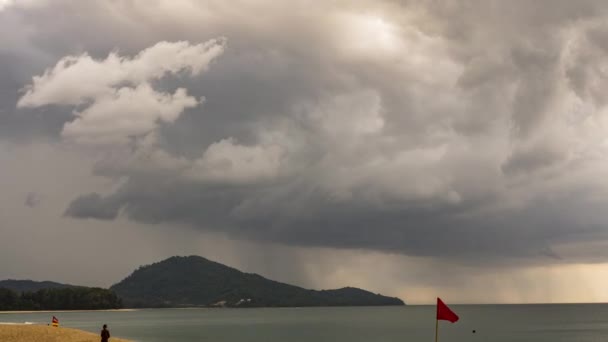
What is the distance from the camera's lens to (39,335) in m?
75.7

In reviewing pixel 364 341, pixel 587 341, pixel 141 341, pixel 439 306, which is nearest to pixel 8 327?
pixel 141 341

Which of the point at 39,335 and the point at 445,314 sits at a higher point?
the point at 445,314

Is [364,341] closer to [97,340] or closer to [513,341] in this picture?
[513,341]

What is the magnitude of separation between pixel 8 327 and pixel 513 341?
377 feet

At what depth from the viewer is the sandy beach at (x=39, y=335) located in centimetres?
7244

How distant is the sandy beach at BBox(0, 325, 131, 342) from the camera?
7244cm

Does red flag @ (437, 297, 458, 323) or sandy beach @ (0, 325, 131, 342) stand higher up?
A: red flag @ (437, 297, 458, 323)

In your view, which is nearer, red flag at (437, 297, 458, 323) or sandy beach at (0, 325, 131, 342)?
red flag at (437, 297, 458, 323)

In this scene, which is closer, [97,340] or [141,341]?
[97,340]

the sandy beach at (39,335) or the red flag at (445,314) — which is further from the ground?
the red flag at (445,314)

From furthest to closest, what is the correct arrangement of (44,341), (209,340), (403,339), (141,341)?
(403,339) → (209,340) → (141,341) → (44,341)

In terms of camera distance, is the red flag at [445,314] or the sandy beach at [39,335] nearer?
the red flag at [445,314]

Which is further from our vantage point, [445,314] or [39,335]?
[39,335]

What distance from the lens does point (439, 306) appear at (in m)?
52.1
